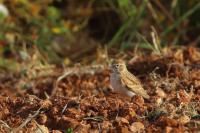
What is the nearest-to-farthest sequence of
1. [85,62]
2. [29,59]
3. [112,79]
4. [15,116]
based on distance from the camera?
[15,116] → [112,79] → [29,59] → [85,62]

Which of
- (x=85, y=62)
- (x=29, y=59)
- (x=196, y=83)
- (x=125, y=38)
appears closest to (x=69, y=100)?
(x=196, y=83)

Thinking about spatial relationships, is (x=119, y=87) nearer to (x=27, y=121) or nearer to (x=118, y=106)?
(x=118, y=106)

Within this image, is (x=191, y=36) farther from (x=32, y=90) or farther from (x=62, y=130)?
(x=62, y=130)

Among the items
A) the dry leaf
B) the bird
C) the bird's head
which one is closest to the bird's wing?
the bird

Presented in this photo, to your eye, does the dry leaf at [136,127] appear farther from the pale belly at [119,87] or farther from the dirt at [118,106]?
the pale belly at [119,87]

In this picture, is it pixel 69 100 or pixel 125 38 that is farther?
pixel 125 38

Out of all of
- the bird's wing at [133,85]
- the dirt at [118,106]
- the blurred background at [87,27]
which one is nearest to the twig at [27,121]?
the dirt at [118,106]

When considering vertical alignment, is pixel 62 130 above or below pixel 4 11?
below
